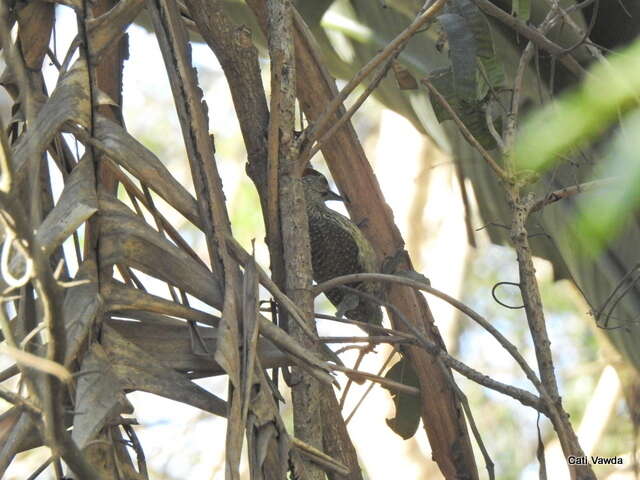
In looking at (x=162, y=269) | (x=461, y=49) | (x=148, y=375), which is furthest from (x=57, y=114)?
(x=461, y=49)

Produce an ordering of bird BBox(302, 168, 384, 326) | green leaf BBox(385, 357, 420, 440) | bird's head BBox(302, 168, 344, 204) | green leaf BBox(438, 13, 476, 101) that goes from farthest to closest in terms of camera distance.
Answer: bird's head BBox(302, 168, 344, 204) < bird BBox(302, 168, 384, 326) < green leaf BBox(385, 357, 420, 440) < green leaf BBox(438, 13, 476, 101)

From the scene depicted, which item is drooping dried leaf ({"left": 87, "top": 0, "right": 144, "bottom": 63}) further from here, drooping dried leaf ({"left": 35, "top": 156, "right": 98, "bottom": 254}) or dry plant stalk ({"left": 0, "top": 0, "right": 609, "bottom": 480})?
drooping dried leaf ({"left": 35, "top": 156, "right": 98, "bottom": 254})

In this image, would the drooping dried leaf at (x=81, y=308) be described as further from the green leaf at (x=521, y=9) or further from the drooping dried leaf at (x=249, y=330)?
the green leaf at (x=521, y=9)

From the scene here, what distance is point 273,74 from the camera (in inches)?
57.3

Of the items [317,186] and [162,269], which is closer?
[162,269]

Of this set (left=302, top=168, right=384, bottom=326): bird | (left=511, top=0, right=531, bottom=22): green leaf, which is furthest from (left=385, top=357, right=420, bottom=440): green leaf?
(left=511, top=0, right=531, bottom=22): green leaf

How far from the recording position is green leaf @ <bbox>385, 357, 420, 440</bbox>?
1.88m

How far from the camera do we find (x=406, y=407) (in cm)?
193

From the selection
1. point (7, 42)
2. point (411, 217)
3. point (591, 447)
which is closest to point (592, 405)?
point (591, 447)

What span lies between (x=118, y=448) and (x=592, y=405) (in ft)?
16.7

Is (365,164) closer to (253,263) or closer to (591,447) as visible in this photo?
(253,263)

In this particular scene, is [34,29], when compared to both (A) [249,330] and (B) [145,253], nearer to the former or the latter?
(B) [145,253]

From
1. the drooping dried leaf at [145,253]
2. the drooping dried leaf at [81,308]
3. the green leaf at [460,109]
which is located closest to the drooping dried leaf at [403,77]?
the green leaf at [460,109]

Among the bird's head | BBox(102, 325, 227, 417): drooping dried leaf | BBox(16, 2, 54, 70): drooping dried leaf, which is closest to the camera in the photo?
BBox(102, 325, 227, 417): drooping dried leaf
